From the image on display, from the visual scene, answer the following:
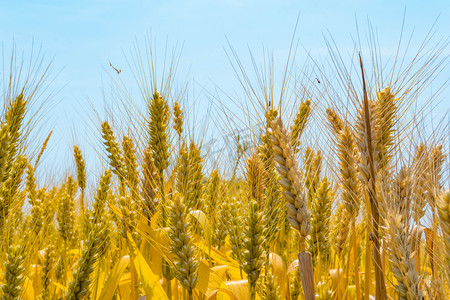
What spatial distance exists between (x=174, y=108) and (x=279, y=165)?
1.35m

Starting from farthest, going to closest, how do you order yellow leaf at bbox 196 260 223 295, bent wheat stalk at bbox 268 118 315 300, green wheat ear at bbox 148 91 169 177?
green wheat ear at bbox 148 91 169 177 < yellow leaf at bbox 196 260 223 295 < bent wheat stalk at bbox 268 118 315 300

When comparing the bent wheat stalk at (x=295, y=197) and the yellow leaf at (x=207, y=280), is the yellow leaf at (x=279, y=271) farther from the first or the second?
the bent wheat stalk at (x=295, y=197)

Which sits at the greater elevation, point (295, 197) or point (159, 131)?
point (159, 131)

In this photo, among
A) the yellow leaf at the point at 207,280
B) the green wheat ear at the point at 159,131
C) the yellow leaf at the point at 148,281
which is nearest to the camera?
the yellow leaf at the point at 148,281

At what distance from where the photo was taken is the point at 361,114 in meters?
1.61

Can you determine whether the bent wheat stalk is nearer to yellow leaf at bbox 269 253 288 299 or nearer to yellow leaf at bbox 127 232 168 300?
yellow leaf at bbox 269 253 288 299

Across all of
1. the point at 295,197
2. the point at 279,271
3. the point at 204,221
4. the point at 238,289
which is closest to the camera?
the point at 295,197

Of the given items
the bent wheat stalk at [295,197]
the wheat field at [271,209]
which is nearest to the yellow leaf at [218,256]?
the wheat field at [271,209]

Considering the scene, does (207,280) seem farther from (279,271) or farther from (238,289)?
(279,271)

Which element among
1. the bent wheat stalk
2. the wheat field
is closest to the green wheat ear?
the wheat field

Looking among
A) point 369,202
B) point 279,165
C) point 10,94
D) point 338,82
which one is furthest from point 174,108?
point 369,202

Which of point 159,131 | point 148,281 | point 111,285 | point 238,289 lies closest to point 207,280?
point 238,289

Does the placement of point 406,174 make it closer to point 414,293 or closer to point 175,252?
point 414,293

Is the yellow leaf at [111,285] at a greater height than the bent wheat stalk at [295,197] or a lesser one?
lesser
